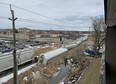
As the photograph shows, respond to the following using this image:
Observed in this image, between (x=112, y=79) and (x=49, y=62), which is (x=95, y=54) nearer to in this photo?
(x=49, y=62)

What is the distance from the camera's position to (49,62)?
55.0 feet

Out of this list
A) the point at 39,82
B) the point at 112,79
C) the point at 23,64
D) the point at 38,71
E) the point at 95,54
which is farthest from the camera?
the point at 95,54

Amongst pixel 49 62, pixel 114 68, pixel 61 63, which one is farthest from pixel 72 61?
pixel 114 68

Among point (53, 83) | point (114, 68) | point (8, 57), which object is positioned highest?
point (114, 68)

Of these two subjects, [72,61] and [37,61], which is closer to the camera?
[37,61]

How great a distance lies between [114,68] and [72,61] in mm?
15725

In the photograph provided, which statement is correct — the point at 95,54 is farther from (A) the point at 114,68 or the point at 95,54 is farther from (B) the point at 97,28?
(A) the point at 114,68

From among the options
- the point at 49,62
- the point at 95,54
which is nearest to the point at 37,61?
the point at 49,62

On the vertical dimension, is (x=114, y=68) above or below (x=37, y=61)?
above

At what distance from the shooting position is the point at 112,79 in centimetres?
331

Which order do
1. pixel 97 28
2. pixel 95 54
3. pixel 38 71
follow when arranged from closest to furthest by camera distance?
pixel 38 71 → pixel 95 54 → pixel 97 28

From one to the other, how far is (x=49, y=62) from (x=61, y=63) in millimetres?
1789

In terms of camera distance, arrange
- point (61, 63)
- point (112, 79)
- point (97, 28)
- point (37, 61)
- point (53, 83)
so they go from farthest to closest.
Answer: point (97, 28)
point (61, 63)
point (37, 61)
point (53, 83)
point (112, 79)

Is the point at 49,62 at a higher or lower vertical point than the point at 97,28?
lower
